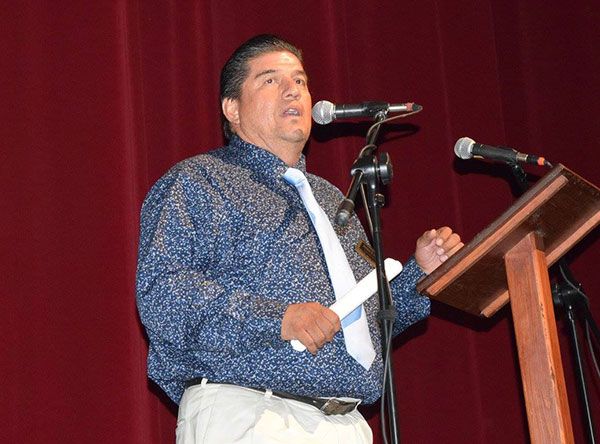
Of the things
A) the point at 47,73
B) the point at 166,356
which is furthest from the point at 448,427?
the point at 47,73

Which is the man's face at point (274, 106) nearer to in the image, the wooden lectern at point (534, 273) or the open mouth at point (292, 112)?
the open mouth at point (292, 112)

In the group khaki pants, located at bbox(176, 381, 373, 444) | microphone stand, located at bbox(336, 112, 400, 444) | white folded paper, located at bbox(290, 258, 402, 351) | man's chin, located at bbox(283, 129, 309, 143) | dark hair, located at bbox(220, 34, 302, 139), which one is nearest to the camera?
microphone stand, located at bbox(336, 112, 400, 444)

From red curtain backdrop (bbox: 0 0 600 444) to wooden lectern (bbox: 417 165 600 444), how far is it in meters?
1.05

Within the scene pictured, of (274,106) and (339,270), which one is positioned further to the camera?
(274,106)

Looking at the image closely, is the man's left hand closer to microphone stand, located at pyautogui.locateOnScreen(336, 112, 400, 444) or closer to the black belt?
microphone stand, located at pyautogui.locateOnScreen(336, 112, 400, 444)

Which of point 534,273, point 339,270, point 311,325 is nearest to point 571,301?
point 534,273

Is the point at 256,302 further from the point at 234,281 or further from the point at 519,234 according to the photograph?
the point at 519,234

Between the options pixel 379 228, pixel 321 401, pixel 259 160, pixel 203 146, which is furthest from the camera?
pixel 203 146

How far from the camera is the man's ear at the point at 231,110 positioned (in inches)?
111

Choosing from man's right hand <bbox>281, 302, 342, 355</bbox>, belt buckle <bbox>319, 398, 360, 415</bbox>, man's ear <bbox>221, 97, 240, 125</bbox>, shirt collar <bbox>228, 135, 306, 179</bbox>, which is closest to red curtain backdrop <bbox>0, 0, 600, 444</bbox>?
man's ear <bbox>221, 97, 240, 125</bbox>

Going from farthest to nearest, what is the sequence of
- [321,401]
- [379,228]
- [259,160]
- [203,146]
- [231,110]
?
[203,146], [231,110], [259,160], [321,401], [379,228]

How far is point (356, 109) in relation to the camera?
2.34 m

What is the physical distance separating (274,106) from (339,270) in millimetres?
551

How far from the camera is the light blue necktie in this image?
2.33m
